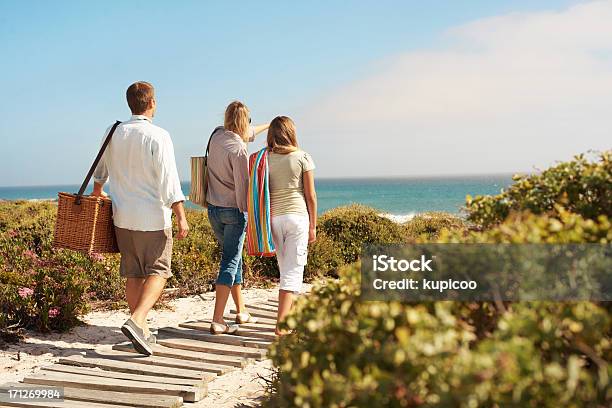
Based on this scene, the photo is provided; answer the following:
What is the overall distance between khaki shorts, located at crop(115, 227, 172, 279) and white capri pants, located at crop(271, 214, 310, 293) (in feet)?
3.17

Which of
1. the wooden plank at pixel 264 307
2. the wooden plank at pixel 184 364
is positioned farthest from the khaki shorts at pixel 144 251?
the wooden plank at pixel 264 307

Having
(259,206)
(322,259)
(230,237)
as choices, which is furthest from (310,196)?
(322,259)

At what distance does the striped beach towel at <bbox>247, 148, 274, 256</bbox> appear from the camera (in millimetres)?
5605

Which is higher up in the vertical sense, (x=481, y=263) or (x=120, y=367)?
(x=481, y=263)

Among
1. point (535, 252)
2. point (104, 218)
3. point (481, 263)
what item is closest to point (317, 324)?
point (481, 263)

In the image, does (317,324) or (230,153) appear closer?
(317,324)

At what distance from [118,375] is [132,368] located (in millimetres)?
169

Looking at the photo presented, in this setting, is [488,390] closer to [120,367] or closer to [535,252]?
[535,252]

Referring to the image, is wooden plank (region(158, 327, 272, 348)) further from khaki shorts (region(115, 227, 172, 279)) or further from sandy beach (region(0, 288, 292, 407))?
khaki shorts (region(115, 227, 172, 279))

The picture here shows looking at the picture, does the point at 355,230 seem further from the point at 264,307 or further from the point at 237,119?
the point at 237,119

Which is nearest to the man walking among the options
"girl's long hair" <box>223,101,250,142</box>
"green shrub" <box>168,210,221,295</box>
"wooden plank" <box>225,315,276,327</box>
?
"girl's long hair" <box>223,101,250,142</box>

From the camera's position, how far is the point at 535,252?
2.46 metres

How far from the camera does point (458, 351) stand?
2.12 m

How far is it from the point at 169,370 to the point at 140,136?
1969 mm
